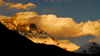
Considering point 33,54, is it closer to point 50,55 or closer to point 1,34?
point 50,55

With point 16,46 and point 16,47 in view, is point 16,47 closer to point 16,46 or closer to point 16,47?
point 16,47

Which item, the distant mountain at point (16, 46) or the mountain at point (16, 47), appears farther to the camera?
the distant mountain at point (16, 46)

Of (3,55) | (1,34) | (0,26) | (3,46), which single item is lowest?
(3,55)

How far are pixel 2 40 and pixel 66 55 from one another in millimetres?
70490

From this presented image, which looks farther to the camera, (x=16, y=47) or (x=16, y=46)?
(x=16, y=46)

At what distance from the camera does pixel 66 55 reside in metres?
161

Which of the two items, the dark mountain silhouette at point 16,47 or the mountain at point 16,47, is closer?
the mountain at point 16,47

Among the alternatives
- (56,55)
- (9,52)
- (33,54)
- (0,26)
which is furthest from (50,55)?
(0,26)

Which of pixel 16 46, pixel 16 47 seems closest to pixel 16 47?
pixel 16 47

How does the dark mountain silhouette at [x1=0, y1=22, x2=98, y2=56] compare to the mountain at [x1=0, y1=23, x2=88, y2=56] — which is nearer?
the mountain at [x1=0, y1=23, x2=88, y2=56]

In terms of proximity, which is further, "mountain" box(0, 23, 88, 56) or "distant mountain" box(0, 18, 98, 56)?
"distant mountain" box(0, 18, 98, 56)

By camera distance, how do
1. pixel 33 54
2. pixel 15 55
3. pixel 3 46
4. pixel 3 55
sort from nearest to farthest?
pixel 3 55 → pixel 15 55 → pixel 3 46 → pixel 33 54

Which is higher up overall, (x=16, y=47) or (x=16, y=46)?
(x=16, y=46)

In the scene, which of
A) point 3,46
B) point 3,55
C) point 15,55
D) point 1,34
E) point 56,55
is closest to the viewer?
point 3,55
